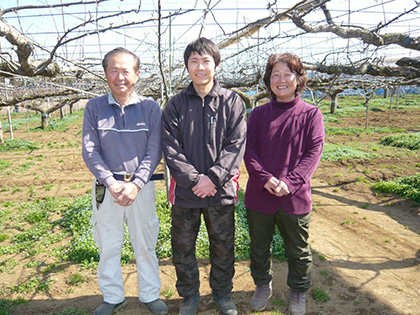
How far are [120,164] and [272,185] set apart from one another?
50.2 inches

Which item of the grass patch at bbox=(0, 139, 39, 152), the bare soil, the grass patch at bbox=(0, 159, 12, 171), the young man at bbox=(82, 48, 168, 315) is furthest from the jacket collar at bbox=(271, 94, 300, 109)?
the grass patch at bbox=(0, 139, 39, 152)

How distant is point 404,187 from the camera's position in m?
6.21

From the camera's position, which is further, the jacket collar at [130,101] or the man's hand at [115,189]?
the jacket collar at [130,101]

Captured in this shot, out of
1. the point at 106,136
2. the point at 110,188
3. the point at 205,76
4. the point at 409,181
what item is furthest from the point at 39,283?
the point at 409,181

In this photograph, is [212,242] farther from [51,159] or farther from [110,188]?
[51,159]

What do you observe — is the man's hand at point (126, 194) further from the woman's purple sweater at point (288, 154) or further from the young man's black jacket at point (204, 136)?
the woman's purple sweater at point (288, 154)

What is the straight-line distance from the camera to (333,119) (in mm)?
21125

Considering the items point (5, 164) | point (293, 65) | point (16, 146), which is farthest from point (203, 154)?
point (16, 146)

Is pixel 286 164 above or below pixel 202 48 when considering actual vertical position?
below

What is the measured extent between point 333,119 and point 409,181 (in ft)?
51.2

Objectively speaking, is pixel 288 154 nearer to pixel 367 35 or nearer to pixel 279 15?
pixel 279 15

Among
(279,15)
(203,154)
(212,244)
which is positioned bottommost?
(212,244)

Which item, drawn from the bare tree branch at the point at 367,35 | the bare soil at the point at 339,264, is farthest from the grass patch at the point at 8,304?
the bare tree branch at the point at 367,35

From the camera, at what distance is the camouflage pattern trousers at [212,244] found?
259 cm
